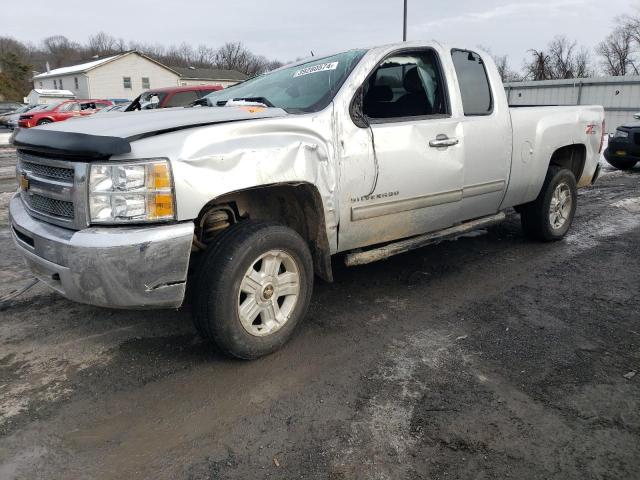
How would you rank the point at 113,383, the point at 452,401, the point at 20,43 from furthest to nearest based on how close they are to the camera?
the point at 20,43 → the point at 113,383 → the point at 452,401

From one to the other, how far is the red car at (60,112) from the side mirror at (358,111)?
20.1m

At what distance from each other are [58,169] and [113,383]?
46.5 inches

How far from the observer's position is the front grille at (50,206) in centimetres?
264

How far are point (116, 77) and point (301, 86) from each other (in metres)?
54.0

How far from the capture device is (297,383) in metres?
2.80

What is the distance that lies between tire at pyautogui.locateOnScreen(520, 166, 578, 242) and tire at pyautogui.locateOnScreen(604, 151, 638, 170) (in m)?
6.52

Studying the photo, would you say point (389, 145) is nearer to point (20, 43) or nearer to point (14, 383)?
point (14, 383)

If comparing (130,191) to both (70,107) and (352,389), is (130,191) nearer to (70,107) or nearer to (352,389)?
(352,389)

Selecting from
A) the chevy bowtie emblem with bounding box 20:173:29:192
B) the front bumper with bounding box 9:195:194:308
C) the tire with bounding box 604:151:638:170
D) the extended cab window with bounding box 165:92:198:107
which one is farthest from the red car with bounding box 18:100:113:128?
the front bumper with bounding box 9:195:194:308

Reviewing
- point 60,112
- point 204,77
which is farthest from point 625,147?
point 204,77

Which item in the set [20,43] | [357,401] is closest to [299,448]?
[357,401]

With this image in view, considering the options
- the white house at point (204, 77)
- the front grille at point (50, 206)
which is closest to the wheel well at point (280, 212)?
the front grille at point (50, 206)

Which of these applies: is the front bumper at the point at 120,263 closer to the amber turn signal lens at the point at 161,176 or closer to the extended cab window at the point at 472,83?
the amber turn signal lens at the point at 161,176

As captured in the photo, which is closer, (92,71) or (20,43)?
(92,71)
